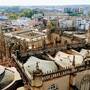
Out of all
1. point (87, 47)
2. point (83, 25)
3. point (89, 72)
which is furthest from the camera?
point (83, 25)

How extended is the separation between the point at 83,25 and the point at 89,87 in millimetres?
94482

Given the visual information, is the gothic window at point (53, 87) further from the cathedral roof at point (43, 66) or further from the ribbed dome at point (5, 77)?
the ribbed dome at point (5, 77)

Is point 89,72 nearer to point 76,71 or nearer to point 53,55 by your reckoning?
point 76,71

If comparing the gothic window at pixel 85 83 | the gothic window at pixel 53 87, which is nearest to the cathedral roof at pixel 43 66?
the gothic window at pixel 53 87

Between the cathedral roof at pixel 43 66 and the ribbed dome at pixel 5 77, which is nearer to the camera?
the cathedral roof at pixel 43 66

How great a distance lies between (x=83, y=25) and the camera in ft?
397

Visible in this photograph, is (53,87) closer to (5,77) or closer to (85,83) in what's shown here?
(85,83)

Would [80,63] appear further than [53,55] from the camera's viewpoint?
No

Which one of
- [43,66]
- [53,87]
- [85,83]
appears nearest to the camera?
[53,87]

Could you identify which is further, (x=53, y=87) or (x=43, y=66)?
(x=43, y=66)

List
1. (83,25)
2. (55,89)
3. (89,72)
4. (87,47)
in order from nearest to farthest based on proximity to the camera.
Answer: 1. (55,89)
2. (89,72)
3. (87,47)
4. (83,25)

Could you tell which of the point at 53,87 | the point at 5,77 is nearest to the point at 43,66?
the point at 53,87

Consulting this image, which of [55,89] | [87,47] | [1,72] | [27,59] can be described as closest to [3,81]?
[1,72]

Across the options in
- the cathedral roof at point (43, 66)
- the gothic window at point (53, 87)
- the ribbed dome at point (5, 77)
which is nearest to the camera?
the gothic window at point (53, 87)
